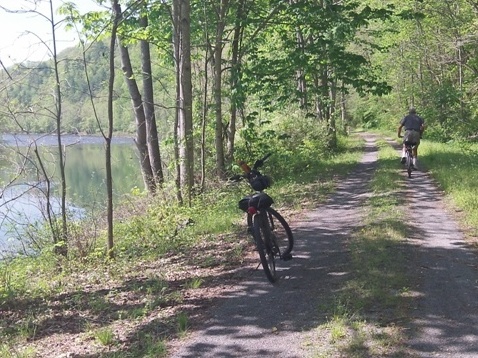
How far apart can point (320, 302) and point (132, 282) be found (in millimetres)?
3014

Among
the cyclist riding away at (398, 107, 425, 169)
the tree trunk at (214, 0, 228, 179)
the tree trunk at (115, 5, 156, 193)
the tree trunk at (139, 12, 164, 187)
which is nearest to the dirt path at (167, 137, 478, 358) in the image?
the cyclist riding away at (398, 107, 425, 169)

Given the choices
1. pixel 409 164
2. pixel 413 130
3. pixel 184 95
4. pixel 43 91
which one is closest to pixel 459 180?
pixel 409 164

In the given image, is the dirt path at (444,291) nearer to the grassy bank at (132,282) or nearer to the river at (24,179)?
the grassy bank at (132,282)

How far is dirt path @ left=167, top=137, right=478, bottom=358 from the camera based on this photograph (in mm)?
4242

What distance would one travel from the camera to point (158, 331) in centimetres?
499

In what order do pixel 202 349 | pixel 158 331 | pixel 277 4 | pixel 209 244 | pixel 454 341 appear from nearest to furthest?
pixel 454 341
pixel 202 349
pixel 158 331
pixel 209 244
pixel 277 4

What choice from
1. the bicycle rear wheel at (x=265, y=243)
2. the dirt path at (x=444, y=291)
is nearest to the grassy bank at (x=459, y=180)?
the dirt path at (x=444, y=291)

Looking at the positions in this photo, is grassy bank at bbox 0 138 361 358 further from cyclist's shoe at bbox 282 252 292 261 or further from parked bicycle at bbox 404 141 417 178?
parked bicycle at bbox 404 141 417 178

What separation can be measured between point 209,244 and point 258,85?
8.43 metres

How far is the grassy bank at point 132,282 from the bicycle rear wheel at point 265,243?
580 millimetres

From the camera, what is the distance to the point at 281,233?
690cm

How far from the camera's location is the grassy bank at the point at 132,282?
504 cm

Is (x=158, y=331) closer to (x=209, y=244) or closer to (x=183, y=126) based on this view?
(x=209, y=244)

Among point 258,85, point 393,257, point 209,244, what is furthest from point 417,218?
point 258,85
